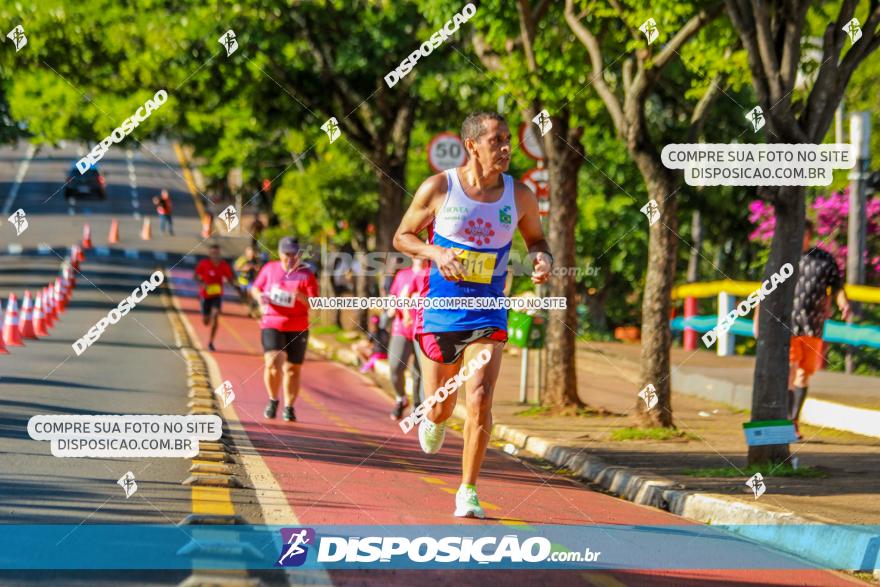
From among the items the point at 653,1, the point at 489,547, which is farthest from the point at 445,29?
the point at 489,547

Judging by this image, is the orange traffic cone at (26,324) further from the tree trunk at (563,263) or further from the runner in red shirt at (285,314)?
the runner in red shirt at (285,314)

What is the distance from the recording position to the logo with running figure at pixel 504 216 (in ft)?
30.6

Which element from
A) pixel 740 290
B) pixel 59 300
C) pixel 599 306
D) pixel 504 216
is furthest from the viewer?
pixel 599 306

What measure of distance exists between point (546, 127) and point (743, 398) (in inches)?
164

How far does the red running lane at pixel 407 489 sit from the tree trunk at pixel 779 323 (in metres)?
1.52

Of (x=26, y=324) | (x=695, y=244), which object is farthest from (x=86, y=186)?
(x=26, y=324)

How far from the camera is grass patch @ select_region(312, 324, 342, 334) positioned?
122 ft

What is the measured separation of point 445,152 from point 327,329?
622 inches

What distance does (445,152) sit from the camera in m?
22.2

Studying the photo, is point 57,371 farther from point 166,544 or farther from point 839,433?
point 166,544

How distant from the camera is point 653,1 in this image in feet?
50.0

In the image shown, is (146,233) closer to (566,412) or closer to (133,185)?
(133,185)

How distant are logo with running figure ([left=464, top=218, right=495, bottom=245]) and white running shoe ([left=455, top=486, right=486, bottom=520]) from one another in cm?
144

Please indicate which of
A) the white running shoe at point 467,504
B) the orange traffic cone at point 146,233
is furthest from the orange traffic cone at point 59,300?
the orange traffic cone at point 146,233
